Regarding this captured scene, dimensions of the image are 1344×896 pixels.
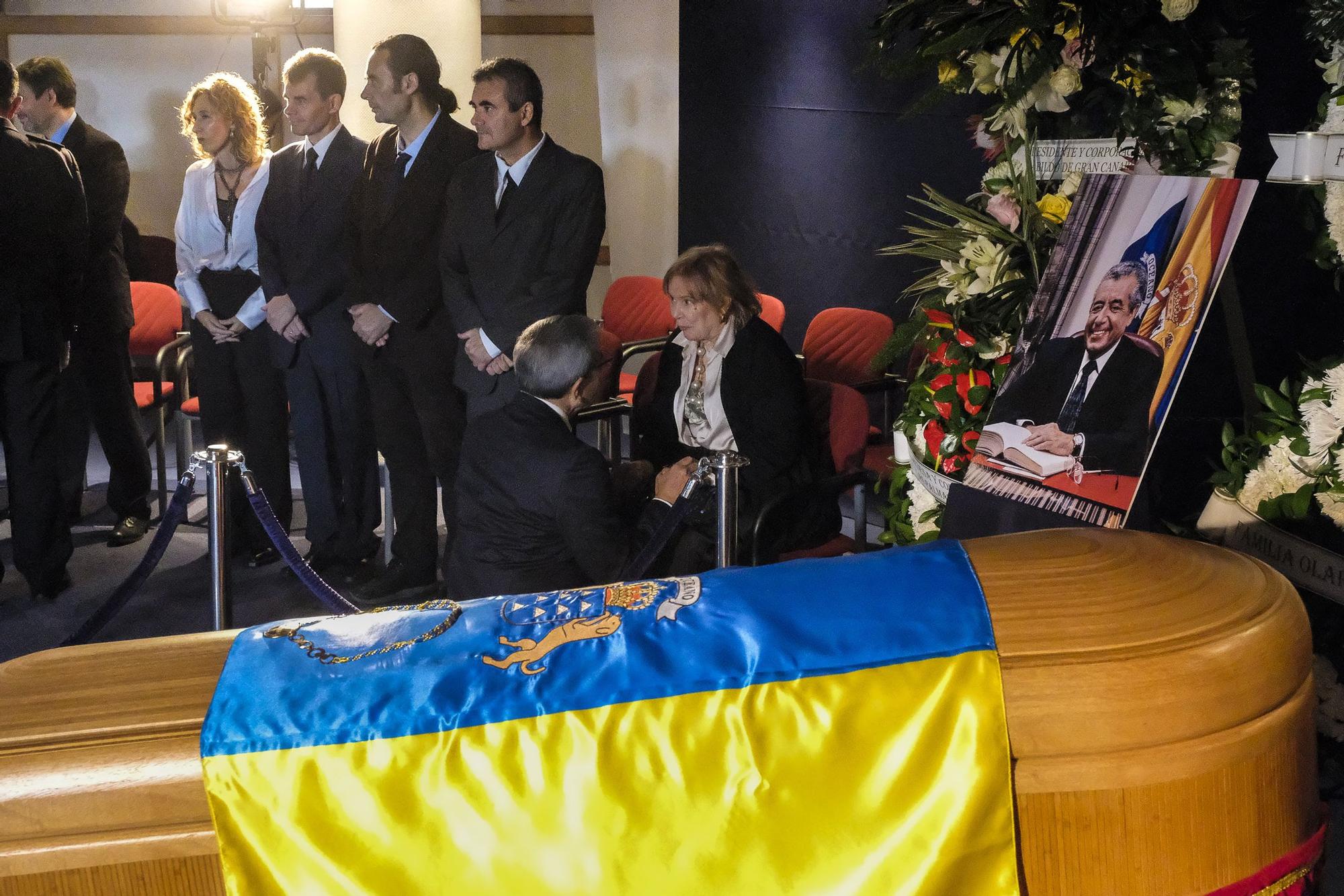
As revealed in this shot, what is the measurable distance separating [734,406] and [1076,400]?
4.02 ft

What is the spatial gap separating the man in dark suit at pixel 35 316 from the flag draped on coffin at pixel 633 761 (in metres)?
3.13

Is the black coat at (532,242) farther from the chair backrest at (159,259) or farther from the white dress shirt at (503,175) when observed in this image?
the chair backrest at (159,259)

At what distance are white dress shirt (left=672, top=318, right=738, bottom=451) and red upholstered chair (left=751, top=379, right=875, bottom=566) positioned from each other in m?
0.26

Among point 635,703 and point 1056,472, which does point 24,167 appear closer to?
point 1056,472

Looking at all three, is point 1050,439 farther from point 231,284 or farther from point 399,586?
point 231,284

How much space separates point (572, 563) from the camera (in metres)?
2.66

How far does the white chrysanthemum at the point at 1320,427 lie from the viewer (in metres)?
2.13

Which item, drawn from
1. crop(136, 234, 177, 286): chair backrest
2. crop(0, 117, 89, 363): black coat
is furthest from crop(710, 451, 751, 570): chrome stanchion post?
crop(136, 234, 177, 286): chair backrest

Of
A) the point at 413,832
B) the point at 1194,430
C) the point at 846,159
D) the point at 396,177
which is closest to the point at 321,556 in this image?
the point at 396,177

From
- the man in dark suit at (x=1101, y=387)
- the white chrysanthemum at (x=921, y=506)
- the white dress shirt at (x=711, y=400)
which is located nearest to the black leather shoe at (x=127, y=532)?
the white dress shirt at (x=711, y=400)

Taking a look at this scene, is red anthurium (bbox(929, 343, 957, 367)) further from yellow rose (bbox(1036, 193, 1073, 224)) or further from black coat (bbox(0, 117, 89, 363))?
black coat (bbox(0, 117, 89, 363))

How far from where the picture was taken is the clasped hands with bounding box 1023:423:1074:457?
7.43 ft

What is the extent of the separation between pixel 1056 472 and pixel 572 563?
3.42 feet

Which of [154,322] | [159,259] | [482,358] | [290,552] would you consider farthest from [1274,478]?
[159,259]
